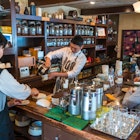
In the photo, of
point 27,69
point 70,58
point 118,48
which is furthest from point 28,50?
point 118,48

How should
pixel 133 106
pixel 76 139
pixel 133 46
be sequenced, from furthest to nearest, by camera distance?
pixel 133 46 → pixel 133 106 → pixel 76 139

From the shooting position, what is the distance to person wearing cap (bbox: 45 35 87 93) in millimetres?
2666

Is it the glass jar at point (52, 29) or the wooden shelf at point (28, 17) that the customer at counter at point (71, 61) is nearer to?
the wooden shelf at point (28, 17)

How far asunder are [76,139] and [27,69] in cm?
221

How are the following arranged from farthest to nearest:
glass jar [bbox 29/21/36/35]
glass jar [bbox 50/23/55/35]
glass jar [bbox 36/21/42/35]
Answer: glass jar [bbox 50/23/55/35] → glass jar [bbox 36/21/42/35] → glass jar [bbox 29/21/36/35]

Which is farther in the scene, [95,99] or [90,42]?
[90,42]

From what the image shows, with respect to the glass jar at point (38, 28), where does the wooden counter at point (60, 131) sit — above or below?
below

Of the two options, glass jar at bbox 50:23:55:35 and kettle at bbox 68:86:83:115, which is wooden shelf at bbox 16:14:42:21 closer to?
glass jar at bbox 50:23:55:35

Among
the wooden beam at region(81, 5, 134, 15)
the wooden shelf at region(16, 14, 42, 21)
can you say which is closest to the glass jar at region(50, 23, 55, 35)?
the wooden shelf at region(16, 14, 42, 21)

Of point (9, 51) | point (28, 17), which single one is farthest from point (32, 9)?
point (9, 51)

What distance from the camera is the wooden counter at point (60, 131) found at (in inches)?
51.6

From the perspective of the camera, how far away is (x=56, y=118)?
1.51 m

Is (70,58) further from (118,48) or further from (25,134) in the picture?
(118,48)

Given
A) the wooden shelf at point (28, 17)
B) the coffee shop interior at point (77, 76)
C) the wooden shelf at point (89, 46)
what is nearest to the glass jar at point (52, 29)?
the coffee shop interior at point (77, 76)
